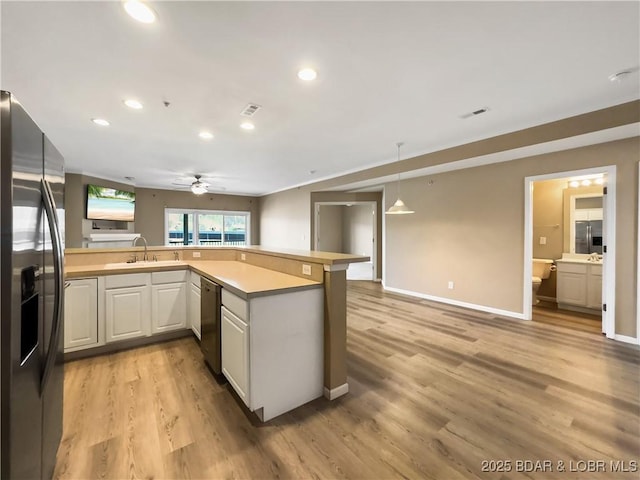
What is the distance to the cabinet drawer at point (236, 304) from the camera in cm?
188

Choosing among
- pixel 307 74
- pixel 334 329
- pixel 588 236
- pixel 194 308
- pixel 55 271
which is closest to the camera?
pixel 55 271

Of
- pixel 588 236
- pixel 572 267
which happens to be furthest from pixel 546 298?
pixel 588 236

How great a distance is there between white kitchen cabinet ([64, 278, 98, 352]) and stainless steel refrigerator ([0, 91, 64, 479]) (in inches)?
68.0

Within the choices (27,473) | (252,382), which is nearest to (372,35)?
(252,382)

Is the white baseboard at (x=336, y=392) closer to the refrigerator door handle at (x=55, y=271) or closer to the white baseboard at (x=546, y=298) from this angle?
the refrigerator door handle at (x=55, y=271)

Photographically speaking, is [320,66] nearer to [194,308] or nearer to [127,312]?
[194,308]

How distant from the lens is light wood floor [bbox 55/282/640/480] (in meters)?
1.55

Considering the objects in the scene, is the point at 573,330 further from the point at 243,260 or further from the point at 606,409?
the point at 243,260

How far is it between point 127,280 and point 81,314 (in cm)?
49

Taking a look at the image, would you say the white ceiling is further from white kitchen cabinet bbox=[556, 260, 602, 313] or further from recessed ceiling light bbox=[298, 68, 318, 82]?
white kitchen cabinet bbox=[556, 260, 602, 313]

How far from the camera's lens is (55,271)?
1.28 m

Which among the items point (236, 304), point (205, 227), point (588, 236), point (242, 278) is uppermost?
point (205, 227)

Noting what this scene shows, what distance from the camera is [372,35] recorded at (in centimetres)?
183

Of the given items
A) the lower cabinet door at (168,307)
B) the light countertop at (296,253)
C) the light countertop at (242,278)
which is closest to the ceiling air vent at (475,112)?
the light countertop at (296,253)
